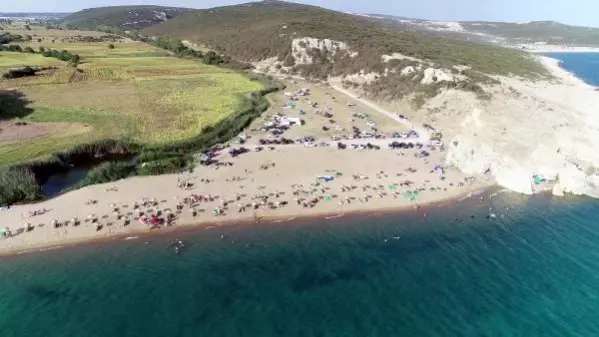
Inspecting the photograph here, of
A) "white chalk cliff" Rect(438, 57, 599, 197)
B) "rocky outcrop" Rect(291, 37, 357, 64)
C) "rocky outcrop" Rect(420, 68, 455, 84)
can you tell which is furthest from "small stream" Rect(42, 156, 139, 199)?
"rocky outcrop" Rect(291, 37, 357, 64)

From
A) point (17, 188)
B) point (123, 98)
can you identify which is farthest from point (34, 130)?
point (17, 188)

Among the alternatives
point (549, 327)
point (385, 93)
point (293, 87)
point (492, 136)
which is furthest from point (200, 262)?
point (293, 87)

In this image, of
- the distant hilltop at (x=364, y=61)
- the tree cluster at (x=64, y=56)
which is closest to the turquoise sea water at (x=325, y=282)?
the distant hilltop at (x=364, y=61)

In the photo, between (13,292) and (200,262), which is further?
(200,262)

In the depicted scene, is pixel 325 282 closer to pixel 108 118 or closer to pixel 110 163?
pixel 110 163

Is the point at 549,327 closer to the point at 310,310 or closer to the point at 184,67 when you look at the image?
the point at 310,310

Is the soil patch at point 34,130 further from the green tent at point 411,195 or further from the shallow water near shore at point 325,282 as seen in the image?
the green tent at point 411,195
